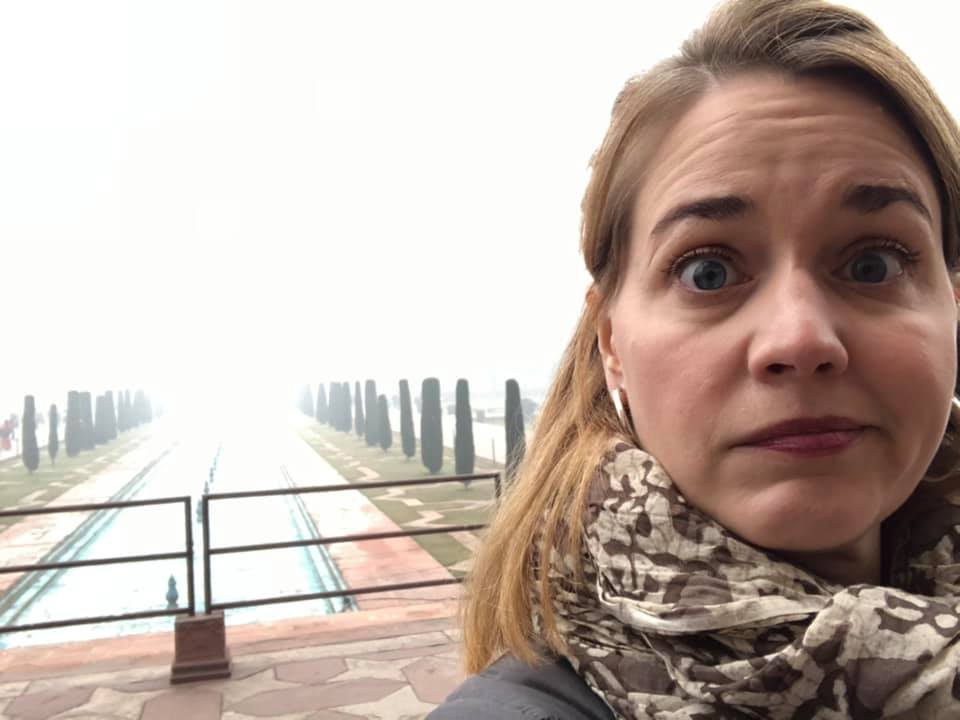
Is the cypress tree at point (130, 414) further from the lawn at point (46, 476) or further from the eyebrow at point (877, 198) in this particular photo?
the eyebrow at point (877, 198)

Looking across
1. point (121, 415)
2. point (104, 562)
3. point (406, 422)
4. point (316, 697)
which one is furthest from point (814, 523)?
point (121, 415)

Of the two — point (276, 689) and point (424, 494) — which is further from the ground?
point (276, 689)

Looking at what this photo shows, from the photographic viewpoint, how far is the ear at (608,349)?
822mm

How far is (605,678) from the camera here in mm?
697

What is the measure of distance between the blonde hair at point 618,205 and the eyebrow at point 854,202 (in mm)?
76

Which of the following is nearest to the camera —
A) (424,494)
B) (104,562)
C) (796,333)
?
(796,333)

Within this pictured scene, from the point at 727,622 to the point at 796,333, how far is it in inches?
9.4

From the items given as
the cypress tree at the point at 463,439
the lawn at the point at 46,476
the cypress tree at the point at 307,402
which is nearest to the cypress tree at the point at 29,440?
the lawn at the point at 46,476

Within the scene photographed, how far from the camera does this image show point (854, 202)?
66 centimetres

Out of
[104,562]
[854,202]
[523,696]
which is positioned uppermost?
[854,202]

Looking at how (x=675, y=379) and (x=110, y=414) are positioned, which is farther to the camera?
(x=110, y=414)

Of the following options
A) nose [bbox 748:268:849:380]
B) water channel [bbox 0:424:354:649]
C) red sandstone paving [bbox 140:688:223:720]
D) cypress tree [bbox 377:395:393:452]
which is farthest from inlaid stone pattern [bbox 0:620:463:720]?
cypress tree [bbox 377:395:393:452]

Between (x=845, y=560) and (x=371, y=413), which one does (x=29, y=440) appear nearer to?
(x=371, y=413)

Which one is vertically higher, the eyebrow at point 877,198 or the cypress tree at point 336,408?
the eyebrow at point 877,198
